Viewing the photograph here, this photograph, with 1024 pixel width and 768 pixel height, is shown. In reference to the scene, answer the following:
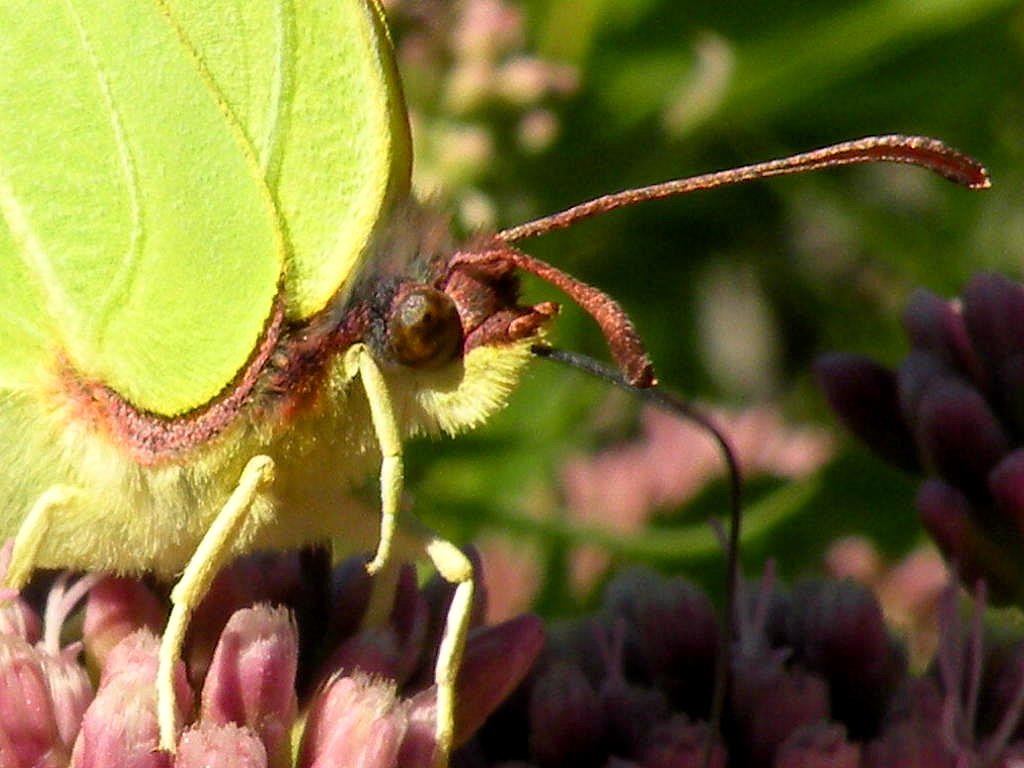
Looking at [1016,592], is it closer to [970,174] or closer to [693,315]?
[970,174]

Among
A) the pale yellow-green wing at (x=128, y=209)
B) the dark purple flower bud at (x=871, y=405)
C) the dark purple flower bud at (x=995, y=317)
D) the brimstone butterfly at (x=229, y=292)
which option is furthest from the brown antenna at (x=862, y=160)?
the dark purple flower bud at (x=871, y=405)

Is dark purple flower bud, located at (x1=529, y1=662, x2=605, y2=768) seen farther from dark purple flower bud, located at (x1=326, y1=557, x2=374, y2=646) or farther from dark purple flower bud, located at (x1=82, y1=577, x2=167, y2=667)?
dark purple flower bud, located at (x1=82, y1=577, x2=167, y2=667)

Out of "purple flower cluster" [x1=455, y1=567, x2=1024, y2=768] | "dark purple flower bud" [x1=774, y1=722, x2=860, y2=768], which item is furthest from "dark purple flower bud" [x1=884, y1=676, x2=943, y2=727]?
"dark purple flower bud" [x1=774, y1=722, x2=860, y2=768]

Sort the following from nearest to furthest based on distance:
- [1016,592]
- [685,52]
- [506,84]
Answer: [1016,592], [506,84], [685,52]

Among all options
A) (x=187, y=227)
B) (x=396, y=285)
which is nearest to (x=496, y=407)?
(x=396, y=285)

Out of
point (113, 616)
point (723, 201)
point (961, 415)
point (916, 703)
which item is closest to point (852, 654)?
point (916, 703)

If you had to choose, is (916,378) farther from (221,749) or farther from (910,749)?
(221,749)
